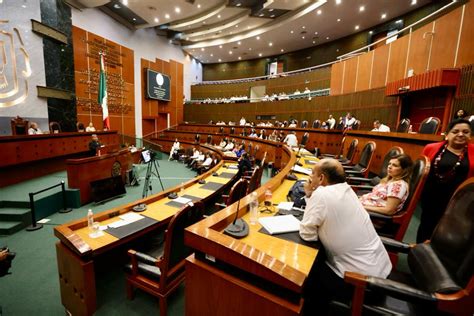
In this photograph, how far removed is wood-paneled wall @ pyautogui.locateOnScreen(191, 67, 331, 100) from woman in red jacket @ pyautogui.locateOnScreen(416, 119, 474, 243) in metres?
10.6

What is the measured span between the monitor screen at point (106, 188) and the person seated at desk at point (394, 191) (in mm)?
4628

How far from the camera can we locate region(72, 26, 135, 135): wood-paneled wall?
9023 millimetres

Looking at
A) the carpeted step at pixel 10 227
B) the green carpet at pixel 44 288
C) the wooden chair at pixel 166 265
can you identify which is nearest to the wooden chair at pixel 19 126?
the carpeted step at pixel 10 227

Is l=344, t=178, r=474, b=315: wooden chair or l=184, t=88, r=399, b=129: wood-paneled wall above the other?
l=184, t=88, r=399, b=129: wood-paneled wall

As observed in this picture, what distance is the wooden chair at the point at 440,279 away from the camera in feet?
3.27

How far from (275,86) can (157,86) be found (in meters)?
7.36

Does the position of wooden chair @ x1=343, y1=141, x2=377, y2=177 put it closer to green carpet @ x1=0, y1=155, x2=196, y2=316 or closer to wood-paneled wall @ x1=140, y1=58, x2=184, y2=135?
green carpet @ x1=0, y1=155, x2=196, y2=316

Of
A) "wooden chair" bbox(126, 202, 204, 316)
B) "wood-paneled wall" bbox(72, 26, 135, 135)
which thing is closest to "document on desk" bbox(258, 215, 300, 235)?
"wooden chair" bbox(126, 202, 204, 316)

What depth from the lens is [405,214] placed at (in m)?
1.74

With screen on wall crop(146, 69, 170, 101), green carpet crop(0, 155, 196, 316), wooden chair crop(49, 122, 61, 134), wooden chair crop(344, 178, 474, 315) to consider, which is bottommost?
green carpet crop(0, 155, 196, 316)

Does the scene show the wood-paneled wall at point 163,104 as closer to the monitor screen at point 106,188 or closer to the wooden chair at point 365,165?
the monitor screen at point 106,188

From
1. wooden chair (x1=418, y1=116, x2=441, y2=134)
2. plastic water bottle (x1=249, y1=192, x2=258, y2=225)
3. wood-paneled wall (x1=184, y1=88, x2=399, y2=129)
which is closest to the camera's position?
plastic water bottle (x1=249, y1=192, x2=258, y2=225)

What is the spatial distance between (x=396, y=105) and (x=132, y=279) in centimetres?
845

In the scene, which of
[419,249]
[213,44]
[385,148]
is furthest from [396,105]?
[213,44]
